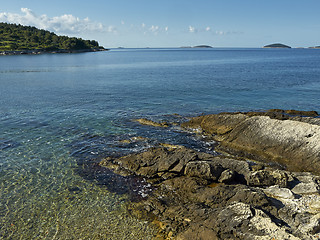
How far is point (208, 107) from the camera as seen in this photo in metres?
49.4

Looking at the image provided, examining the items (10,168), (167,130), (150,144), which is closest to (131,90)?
(167,130)

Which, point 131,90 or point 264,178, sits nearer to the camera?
point 264,178

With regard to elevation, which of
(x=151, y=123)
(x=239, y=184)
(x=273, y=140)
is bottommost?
(x=239, y=184)

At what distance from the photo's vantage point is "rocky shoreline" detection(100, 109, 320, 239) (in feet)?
51.5

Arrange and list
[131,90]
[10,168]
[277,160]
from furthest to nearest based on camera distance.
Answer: [131,90] → [277,160] → [10,168]

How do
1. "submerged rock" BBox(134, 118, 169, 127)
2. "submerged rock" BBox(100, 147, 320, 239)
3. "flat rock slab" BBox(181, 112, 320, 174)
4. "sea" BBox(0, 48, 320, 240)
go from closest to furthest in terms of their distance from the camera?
"submerged rock" BBox(100, 147, 320, 239) → "sea" BBox(0, 48, 320, 240) → "flat rock slab" BBox(181, 112, 320, 174) → "submerged rock" BBox(134, 118, 169, 127)

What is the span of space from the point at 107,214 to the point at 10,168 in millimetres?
13966

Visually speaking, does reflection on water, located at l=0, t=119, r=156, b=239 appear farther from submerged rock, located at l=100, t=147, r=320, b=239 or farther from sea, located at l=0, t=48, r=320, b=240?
submerged rock, located at l=100, t=147, r=320, b=239

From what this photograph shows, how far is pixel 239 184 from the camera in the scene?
68.5 feet

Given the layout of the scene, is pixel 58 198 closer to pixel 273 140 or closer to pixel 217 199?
pixel 217 199

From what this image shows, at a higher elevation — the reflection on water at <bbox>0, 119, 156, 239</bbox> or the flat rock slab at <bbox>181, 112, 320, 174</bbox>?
the flat rock slab at <bbox>181, 112, 320, 174</bbox>

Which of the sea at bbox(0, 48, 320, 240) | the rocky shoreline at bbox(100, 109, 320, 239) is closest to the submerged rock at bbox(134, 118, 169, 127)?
the sea at bbox(0, 48, 320, 240)

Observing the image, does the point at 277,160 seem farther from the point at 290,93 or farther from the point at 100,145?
the point at 290,93

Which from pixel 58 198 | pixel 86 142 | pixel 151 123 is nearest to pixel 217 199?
pixel 58 198
